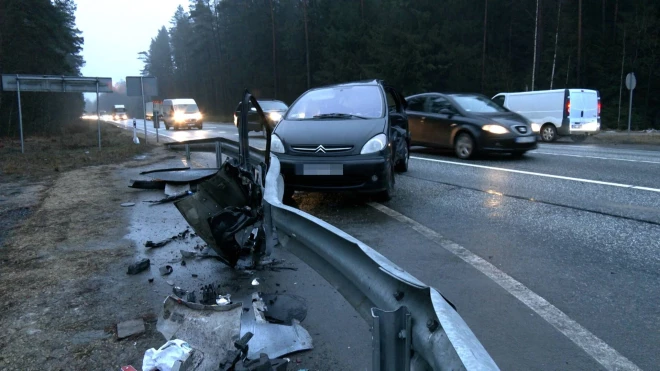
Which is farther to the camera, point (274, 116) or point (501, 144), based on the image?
point (274, 116)

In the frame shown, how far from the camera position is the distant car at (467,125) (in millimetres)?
12578

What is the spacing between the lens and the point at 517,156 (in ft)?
44.8

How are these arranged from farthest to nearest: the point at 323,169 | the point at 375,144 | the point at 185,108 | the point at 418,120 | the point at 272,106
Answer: the point at 185,108
the point at 272,106
the point at 418,120
the point at 375,144
the point at 323,169

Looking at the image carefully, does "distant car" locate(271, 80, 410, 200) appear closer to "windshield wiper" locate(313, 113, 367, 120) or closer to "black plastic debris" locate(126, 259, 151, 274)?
"windshield wiper" locate(313, 113, 367, 120)

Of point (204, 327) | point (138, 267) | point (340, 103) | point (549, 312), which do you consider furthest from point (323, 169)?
point (204, 327)

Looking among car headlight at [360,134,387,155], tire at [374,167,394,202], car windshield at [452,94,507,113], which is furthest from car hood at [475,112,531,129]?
car headlight at [360,134,387,155]

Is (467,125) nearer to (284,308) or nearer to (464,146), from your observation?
(464,146)

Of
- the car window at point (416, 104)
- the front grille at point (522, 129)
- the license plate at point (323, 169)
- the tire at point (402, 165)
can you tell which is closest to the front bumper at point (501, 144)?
the front grille at point (522, 129)

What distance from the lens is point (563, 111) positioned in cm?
2086

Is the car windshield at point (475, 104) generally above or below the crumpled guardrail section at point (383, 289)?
above

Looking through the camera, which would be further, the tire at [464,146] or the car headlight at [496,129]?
the tire at [464,146]

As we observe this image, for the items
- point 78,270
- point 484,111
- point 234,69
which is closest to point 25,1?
point 484,111

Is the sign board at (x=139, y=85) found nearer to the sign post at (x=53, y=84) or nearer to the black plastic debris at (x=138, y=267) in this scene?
the sign post at (x=53, y=84)

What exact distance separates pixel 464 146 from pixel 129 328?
11.1m
